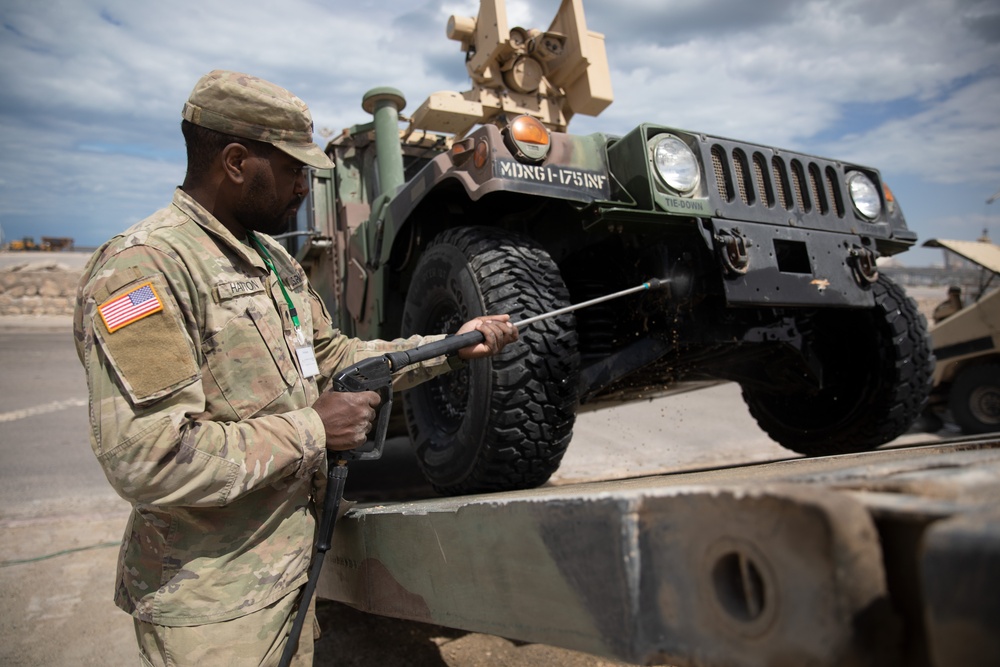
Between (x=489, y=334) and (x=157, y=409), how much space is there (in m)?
0.91

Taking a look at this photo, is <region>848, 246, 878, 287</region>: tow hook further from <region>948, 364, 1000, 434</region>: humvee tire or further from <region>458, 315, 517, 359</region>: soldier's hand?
<region>948, 364, 1000, 434</region>: humvee tire

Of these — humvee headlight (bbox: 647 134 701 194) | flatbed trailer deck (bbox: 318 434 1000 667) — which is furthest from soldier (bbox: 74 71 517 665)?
humvee headlight (bbox: 647 134 701 194)

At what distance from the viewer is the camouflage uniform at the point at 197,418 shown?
50.3 inches

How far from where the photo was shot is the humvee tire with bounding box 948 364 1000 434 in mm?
7035

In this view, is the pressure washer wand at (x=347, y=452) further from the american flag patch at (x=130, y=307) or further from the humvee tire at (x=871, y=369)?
the humvee tire at (x=871, y=369)

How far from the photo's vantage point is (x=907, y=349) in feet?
9.52

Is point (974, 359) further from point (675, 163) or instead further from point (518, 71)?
point (675, 163)

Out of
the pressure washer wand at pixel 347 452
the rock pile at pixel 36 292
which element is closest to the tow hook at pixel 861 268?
the pressure washer wand at pixel 347 452

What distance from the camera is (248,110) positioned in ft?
5.13

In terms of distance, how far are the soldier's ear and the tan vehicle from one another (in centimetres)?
718

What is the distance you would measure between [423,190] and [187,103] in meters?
1.17

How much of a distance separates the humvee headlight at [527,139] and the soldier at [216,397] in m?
0.84

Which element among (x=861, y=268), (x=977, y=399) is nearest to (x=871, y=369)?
(x=861, y=268)

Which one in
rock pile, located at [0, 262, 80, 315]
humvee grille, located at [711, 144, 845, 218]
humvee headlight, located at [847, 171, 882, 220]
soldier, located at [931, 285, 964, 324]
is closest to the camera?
humvee grille, located at [711, 144, 845, 218]
